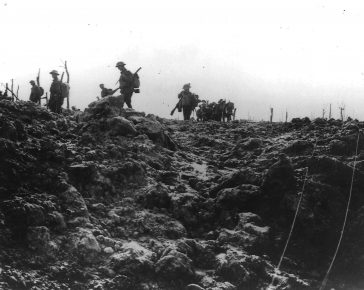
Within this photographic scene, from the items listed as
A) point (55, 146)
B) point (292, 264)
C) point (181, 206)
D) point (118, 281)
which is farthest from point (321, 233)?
point (55, 146)

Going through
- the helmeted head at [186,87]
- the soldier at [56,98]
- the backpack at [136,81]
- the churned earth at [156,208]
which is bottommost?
the churned earth at [156,208]

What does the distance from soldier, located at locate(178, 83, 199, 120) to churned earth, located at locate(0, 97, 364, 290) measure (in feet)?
25.2

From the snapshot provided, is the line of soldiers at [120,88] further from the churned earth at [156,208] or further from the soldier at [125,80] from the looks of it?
the churned earth at [156,208]

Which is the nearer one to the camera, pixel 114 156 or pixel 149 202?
pixel 149 202

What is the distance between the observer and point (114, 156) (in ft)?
29.7

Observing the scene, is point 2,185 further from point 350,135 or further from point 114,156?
point 350,135

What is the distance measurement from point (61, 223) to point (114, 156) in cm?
247

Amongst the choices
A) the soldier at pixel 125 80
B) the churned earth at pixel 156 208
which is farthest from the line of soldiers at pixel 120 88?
the churned earth at pixel 156 208

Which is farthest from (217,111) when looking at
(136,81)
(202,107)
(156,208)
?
(156,208)

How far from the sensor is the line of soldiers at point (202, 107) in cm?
1850

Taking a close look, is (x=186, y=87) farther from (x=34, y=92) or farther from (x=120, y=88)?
(x=34, y=92)

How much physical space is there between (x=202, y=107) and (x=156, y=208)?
14473 mm

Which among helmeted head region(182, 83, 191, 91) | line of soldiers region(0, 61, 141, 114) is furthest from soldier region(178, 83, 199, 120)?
line of soldiers region(0, 61, 141, 114)

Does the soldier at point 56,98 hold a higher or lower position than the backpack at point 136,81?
lower
